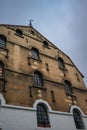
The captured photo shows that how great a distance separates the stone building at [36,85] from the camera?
37.7 feet

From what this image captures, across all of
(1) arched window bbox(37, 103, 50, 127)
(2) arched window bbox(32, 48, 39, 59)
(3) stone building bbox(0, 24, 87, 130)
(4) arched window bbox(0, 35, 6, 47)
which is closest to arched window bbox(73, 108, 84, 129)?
(3) stone building bbox(0, 24, 87, 130)

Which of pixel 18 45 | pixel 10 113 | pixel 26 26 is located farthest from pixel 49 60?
pixel 10 113

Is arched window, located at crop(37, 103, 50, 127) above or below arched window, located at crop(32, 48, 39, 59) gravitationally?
below

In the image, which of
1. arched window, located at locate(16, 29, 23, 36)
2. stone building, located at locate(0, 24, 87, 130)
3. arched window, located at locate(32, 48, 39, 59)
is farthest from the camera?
arched window, located at locate(16, 29, 23, 36)

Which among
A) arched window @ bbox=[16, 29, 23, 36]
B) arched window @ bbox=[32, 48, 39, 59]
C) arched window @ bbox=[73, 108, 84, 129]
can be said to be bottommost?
arched window @ bbox=[73, 108, 84, 129]

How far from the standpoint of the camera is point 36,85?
13.9m

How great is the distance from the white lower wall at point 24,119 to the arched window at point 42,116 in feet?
1.12

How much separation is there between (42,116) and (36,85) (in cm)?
257

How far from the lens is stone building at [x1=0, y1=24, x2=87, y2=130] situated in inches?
452

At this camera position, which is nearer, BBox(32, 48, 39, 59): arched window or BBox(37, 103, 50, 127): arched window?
BBox(37, 103, 50, 127): arched window

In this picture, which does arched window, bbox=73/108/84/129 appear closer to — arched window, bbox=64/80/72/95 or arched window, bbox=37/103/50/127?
arched window, bbox=64/80/72/95

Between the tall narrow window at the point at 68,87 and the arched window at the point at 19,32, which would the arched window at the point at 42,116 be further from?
the arched window at the point at 19,32

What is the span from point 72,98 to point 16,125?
673 centimetres

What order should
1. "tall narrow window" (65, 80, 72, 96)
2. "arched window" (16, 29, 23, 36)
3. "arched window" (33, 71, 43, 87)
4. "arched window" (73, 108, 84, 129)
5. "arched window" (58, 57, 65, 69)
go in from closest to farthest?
"arched window" (73, 108, 84, 129) < "arched window" (33, 71, 43, 87) < "tall narrow window" (65, 80, 72, 96) < "arched window" (16, 29, 23, 36) < "arched window" (58, 57, 65, 69)
